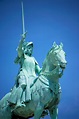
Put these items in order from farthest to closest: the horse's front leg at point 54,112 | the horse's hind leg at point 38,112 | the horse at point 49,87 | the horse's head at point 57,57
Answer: the horse's front leg at point 54,112 → the horse's hind leg at point 38,112 → the horse at point 49,87 → the horse's head at point 57,57

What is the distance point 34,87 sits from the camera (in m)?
7.66

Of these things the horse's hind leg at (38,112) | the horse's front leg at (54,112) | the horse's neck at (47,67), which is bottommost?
the horse's hind leg at (38,112)

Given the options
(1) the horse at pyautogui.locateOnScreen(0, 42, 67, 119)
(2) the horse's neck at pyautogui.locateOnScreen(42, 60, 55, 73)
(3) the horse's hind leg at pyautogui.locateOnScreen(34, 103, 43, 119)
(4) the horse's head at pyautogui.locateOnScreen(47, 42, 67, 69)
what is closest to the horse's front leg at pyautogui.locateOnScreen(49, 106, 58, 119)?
(1) the horse at pyautogui.locateOnScreen(0, 42, 67, 119)

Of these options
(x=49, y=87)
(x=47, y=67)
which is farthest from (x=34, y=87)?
(x=47, y=67)

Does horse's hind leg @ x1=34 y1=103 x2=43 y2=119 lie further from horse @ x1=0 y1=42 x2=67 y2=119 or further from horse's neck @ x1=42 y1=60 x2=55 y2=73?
horse's neck @ x1=42 y1=60 x2=55 y2=73

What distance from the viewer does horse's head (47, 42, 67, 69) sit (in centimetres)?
708

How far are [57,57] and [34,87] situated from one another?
1.00 metres

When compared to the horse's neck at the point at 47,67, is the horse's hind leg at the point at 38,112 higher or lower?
lower

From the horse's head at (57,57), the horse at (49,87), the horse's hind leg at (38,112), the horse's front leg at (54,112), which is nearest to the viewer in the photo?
the horse's head at (57,57)

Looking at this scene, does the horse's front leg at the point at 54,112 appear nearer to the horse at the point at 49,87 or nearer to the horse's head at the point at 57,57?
the horse at the point at 49,87

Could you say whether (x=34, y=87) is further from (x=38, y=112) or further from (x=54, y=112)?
(x=54, y=112)

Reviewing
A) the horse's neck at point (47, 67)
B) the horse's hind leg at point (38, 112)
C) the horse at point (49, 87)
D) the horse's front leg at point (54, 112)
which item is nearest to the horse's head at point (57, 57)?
the horse at point (49, 87)

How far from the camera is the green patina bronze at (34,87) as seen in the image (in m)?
7.34

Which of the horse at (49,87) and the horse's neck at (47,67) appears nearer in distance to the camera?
the horse at (49,87)
